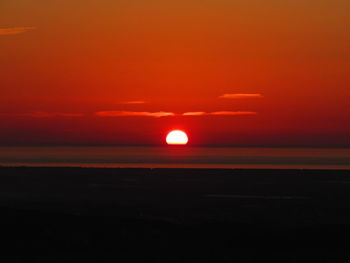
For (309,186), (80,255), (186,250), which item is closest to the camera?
(80,255)

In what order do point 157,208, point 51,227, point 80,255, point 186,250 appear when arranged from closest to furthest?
point 80,255, point 186,250, point 51,227, point 157,208

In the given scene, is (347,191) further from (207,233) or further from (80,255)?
(80,255)

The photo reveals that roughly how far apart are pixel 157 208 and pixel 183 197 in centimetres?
803

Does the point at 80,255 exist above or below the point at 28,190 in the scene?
below

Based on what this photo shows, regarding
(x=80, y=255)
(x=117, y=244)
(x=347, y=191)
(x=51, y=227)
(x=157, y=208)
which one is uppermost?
(x=347, y=191)

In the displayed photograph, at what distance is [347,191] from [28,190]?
2272 centimetres

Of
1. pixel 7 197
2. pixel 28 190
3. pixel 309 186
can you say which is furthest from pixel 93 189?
pixel 309 186

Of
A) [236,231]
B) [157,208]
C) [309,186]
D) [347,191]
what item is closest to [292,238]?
[236,231]

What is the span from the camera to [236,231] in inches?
899

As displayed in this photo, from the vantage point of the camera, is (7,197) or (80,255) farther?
(7,197)

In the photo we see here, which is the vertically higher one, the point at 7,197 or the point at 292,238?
the point at 7,197

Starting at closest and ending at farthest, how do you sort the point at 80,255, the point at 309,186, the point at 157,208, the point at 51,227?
the point at 80,255 < the point at 51,227 < the point at 157,208 < the point at 309,186

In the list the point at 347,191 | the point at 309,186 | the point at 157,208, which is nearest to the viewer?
the point at 157,208

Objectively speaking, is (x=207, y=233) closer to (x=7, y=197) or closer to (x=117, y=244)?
(x=117, y=244)
